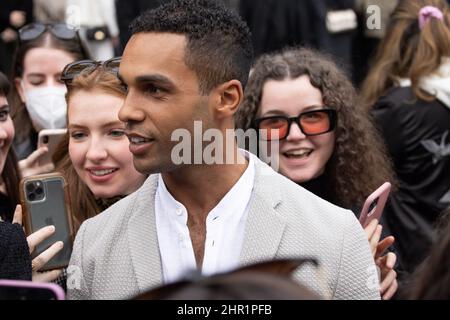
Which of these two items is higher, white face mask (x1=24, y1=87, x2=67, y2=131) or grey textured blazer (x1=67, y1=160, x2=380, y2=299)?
grey textured blazer (x1=67, y1=160, x2=380, y2=299)

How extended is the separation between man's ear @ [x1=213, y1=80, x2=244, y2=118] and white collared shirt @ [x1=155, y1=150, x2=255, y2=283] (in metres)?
0.20

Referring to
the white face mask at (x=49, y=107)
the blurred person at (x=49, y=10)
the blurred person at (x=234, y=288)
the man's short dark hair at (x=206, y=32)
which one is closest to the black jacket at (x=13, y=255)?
the man's short dark hair at (x=206, y=32)

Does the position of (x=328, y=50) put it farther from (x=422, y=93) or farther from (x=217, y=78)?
(x=217, y=78)

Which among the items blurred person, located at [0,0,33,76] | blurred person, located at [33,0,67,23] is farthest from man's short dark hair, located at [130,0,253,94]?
blurred person, located at [0,0,33,76]

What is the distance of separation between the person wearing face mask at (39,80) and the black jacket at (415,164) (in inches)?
68.9

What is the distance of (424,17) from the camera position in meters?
5.49

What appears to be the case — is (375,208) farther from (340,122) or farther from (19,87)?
(19,87)

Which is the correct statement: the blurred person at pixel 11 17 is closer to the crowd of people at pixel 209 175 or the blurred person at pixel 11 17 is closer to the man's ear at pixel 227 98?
the crowd of people at pixel 209 175

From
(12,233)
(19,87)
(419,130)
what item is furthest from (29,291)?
(419,130)

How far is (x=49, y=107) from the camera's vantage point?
5.08 meters

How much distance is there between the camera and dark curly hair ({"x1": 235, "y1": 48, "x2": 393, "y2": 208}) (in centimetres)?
432

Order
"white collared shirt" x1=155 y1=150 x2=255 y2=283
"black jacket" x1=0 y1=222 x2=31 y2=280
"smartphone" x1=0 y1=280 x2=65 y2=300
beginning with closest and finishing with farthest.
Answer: "smartphone" x1=0 y1=280 x2=65 y2=300
"black jacket" x1=0 y1=222 x2=31 y2=280
"white collared shirt" x1=155 y1=150 x2=255 y2=283

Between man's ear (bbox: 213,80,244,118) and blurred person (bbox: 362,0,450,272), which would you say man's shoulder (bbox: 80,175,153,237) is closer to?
man's ear (bbox: 213,80,244,118)
